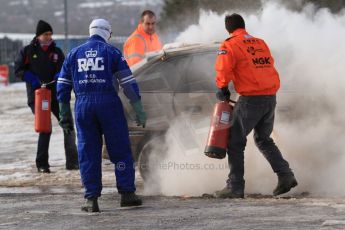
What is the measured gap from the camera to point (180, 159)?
29.4 ft

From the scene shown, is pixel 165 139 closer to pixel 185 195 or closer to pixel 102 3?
pixel 185 195

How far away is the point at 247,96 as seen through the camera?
8.06 metres

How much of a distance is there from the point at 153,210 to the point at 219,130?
1096 millimetres

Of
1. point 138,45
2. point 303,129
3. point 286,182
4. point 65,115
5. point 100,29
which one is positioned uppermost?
point 138,45

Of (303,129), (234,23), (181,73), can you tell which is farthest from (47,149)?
(234,23)

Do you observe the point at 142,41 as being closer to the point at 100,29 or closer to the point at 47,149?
the point at 47,149

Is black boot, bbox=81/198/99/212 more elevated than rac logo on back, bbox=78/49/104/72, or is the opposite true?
rac logo on back, bbox=78/49/104/72

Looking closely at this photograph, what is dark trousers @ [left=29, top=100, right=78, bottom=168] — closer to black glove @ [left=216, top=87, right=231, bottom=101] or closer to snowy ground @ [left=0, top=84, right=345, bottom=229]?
snowy ground @ [left=0, top=84, right=345, bottom=229]

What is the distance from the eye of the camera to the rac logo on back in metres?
7.62

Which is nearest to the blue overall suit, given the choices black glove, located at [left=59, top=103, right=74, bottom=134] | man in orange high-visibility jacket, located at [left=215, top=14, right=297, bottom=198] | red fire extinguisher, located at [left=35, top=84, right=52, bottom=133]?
black glove, located at [left=59, top=103, right=74, bottom=134]

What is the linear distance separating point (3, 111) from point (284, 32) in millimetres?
13674

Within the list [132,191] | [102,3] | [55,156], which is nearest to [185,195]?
[132,191]

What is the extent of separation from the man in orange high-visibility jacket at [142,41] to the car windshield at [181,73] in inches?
91.7

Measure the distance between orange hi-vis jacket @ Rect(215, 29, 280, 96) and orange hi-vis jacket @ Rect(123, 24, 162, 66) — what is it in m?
3.57
